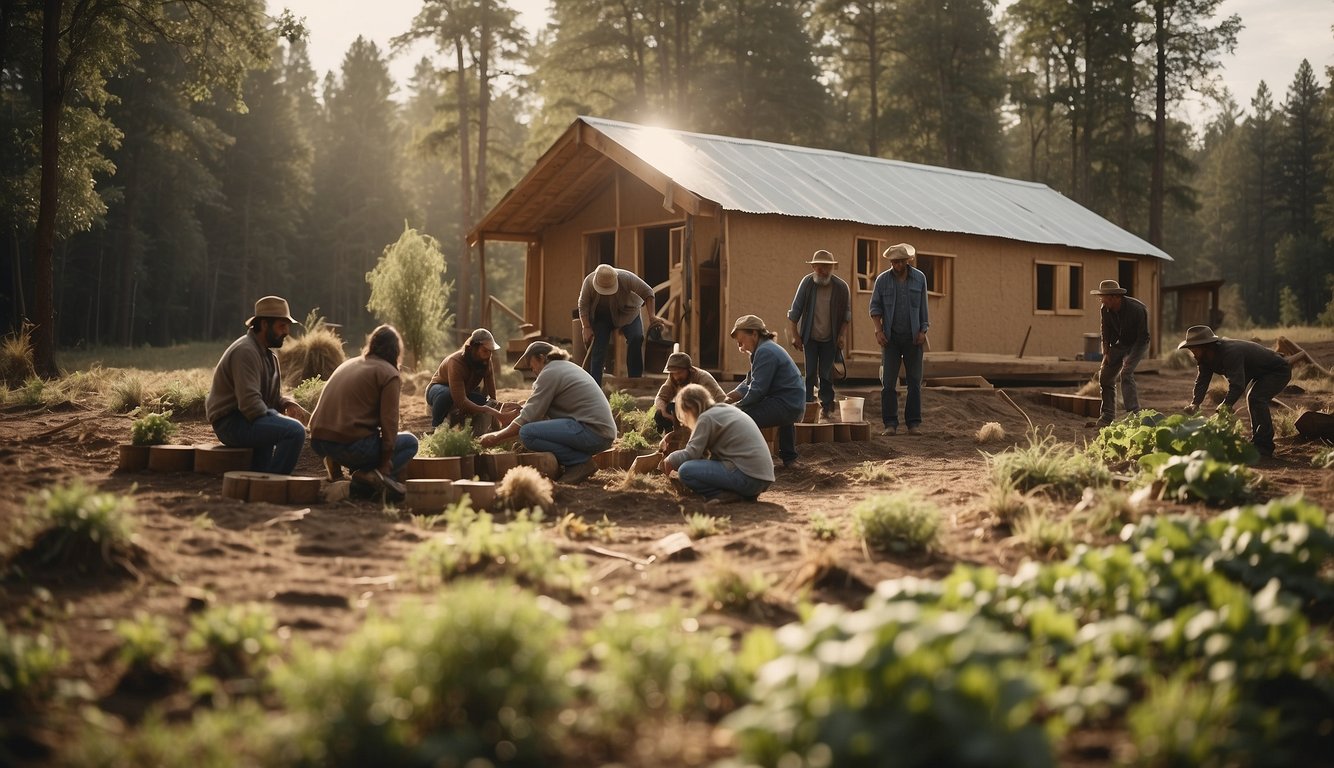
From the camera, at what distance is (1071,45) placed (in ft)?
111

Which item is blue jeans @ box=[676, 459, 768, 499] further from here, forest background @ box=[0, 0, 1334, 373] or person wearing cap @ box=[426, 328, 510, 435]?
forest background @ box=[0, 0, 1334, 373]

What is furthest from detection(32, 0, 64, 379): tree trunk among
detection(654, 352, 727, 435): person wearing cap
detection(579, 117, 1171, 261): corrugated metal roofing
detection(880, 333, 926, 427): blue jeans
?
detection(880, 333, 926, 427): blue jeans

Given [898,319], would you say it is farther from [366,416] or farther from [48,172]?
[48,172]

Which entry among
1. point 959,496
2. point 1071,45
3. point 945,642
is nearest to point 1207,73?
point 1071,45

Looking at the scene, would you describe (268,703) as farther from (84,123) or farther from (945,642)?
(84,123)

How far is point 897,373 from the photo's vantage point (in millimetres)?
11672

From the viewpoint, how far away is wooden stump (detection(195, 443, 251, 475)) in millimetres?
7926

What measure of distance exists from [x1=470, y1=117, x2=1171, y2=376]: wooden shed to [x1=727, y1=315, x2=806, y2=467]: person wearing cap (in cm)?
581

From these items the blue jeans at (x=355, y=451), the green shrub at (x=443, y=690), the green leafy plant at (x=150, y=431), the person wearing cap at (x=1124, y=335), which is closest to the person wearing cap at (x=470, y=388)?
the blue jeans at (x=355, y=451)

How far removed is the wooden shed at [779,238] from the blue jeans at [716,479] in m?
7.30

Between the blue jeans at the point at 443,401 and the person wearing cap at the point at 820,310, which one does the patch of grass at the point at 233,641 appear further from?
the person wearing cap at the point at 820,310

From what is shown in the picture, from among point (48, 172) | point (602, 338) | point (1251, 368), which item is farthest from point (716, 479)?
point (48, 172)

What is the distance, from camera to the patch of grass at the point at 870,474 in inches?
347

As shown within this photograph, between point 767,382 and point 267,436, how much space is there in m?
4.13
